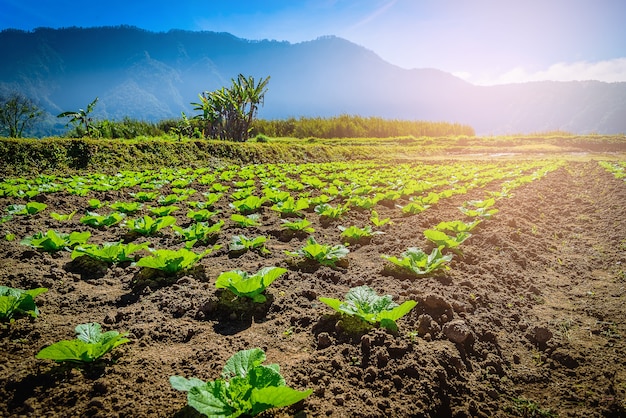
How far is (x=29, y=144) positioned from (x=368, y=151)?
757 inches

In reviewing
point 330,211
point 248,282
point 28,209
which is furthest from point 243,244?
point 28,209

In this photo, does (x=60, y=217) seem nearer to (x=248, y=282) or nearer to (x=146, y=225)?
(x=146, y=225)

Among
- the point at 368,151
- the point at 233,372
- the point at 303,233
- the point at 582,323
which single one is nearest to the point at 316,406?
the point at 233,372

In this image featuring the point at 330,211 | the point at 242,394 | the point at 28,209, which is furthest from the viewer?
the point at 330,211

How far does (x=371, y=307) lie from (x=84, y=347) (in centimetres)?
179

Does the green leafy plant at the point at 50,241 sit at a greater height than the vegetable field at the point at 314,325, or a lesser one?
greater

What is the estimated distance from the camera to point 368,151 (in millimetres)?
23891

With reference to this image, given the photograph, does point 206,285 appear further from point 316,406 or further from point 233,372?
point 316,406

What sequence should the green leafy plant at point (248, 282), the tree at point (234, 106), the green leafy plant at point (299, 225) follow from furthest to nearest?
1. the tree at point (234, 106)
2. the green leafy plant at point (299, 225)
3. the green leafy plant at point (248, 282)

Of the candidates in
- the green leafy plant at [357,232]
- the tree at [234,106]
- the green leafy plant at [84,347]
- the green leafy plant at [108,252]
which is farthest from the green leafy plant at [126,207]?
the tree at [234,106]

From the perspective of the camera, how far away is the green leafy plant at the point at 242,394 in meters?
1.35

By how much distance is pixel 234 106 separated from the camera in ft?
77.3

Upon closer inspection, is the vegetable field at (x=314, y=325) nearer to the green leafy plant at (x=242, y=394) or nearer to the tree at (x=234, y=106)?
the green leafy plant at (x=242, y=394)

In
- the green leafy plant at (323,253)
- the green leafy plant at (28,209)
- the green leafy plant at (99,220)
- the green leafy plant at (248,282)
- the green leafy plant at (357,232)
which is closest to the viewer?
the green leafy plant at (248,282)
